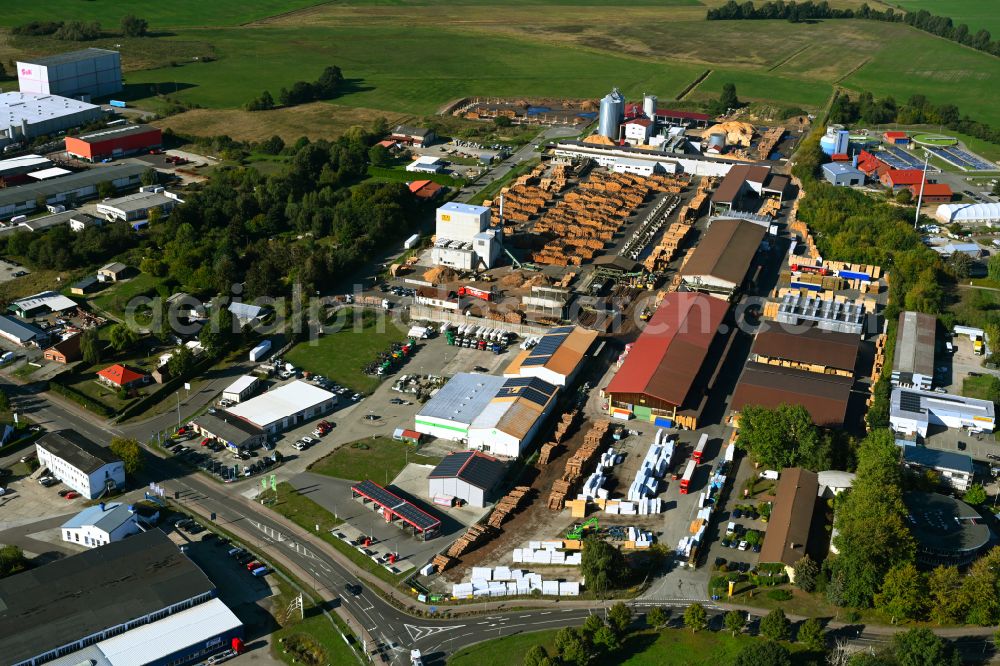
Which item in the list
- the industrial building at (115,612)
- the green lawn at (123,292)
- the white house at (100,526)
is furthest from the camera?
the green lawn at (123,292)

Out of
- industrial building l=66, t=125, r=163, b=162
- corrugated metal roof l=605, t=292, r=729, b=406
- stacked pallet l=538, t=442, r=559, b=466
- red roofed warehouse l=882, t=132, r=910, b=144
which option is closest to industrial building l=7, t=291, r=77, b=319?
industrial building l=66, t=125, r=163, b=162

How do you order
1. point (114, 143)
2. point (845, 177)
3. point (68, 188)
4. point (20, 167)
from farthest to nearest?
point (114, 143) < point (845, 177) < point (20, 167) < point (68, 188)

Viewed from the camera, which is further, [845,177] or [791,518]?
[845,177]

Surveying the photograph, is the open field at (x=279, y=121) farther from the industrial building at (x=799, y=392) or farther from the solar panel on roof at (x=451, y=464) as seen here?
the industrial building at (x=799, y=392)

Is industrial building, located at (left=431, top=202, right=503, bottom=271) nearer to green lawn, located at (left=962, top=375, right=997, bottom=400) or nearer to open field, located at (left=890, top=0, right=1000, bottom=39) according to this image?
green lawn, located at (left=962, top=375, right=997, bottom=400)

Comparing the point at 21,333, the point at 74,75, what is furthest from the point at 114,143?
the point at 21,333

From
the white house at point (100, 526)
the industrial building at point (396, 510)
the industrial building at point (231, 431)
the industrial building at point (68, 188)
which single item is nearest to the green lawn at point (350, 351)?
the industrial building at point (231, 431)

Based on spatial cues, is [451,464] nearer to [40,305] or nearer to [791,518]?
[791,518]
